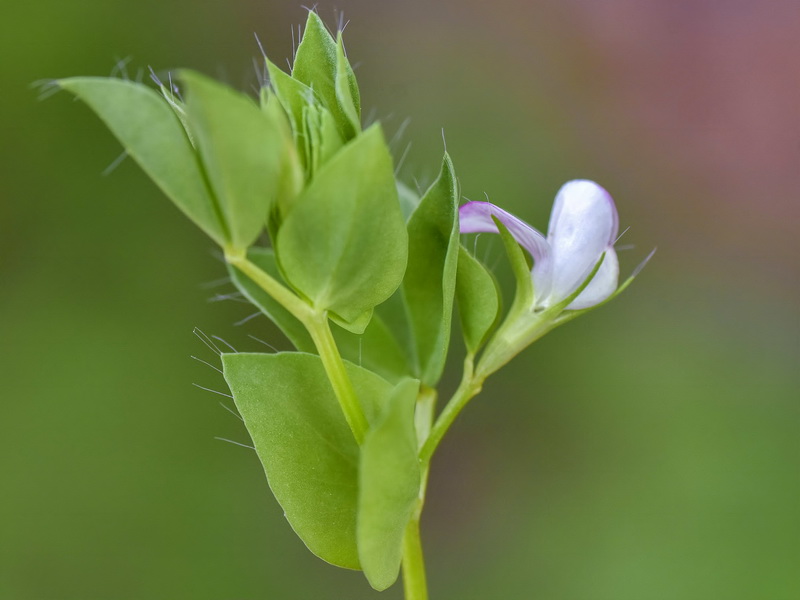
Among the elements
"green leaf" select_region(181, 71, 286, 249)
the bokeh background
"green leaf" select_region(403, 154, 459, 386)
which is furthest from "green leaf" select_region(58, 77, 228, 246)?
the bokeh background

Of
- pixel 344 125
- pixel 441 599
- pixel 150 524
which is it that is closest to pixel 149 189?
pixel 150 524

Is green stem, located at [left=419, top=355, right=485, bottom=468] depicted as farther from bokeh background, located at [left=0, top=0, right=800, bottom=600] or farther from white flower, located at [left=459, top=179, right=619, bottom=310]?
bokeh background, located at [left=0, top=0, right=800, bottom=600]

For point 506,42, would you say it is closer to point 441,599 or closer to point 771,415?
point 771,415

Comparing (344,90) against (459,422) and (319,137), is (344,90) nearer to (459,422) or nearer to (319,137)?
(319,137)

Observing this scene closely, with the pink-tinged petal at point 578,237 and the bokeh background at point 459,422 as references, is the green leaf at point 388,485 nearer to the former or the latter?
the pink-tinged petal at point 578,237

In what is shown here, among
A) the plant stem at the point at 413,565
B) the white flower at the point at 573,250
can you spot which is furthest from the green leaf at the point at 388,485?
the white flower at the point at 573,250
